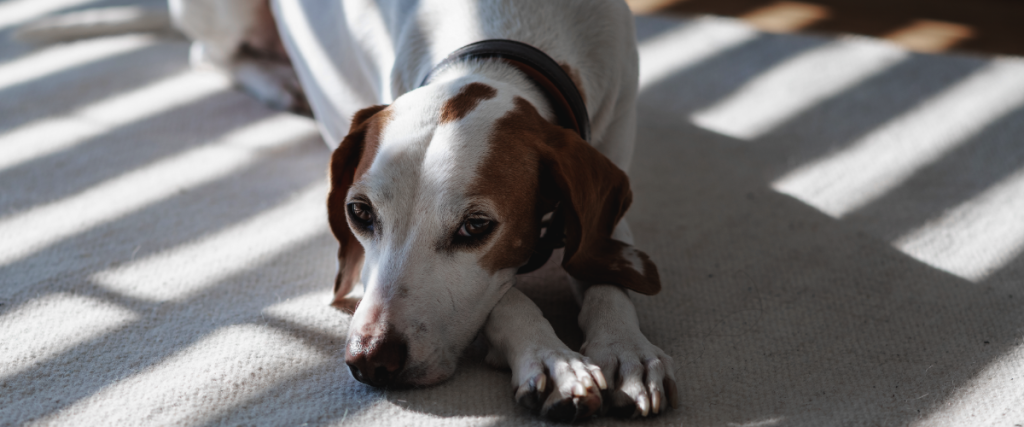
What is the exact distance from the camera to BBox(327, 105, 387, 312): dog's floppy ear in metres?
1.88

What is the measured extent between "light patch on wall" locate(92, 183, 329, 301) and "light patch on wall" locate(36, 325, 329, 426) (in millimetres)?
342

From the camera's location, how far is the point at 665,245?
2.44m

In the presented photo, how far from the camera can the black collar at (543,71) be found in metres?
1.99

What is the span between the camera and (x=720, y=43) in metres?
3.94

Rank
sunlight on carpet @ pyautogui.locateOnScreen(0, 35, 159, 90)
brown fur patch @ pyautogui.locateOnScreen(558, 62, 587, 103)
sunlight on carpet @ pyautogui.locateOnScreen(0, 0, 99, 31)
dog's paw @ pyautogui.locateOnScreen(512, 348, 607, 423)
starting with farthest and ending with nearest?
sunlight on carpet @ pyautogui.locateOnScreen(0, 0, 99, 31) → sunlight on carpet @ pyautogui.locateOnScreen(0, 35, 159, 90) → brown fur patch @ pyautogui.locateOnScreen(558, 62, 587, 103) → dog's paw @ pyautogui.locateOnScreen(512, 348, 607, 423)

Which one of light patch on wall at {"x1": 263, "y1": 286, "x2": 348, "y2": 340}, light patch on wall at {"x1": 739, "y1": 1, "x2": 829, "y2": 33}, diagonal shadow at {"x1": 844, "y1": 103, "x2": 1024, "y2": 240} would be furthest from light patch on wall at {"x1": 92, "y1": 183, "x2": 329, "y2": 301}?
light patch on wall at {"x1": 739, "y1": 1, "x2": 829, "y2": 33}

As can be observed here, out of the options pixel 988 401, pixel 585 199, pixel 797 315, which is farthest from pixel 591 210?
pixel 988 401

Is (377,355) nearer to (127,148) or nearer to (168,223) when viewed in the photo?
(168,223)

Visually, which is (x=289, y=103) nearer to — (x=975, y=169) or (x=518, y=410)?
(x=518, y=410)

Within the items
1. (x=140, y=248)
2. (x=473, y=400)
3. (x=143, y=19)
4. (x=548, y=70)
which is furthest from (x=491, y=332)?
(x=143, y=19)

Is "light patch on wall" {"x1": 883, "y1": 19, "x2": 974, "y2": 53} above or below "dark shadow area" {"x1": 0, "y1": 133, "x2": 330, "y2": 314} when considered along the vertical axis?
Result: below

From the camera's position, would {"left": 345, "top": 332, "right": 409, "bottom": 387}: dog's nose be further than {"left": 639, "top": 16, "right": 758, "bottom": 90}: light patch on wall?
No

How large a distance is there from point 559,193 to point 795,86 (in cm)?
208

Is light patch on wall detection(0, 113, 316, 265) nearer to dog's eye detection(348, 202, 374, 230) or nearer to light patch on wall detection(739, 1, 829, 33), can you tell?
dog's eye detection(348, 202, 374, 230)
